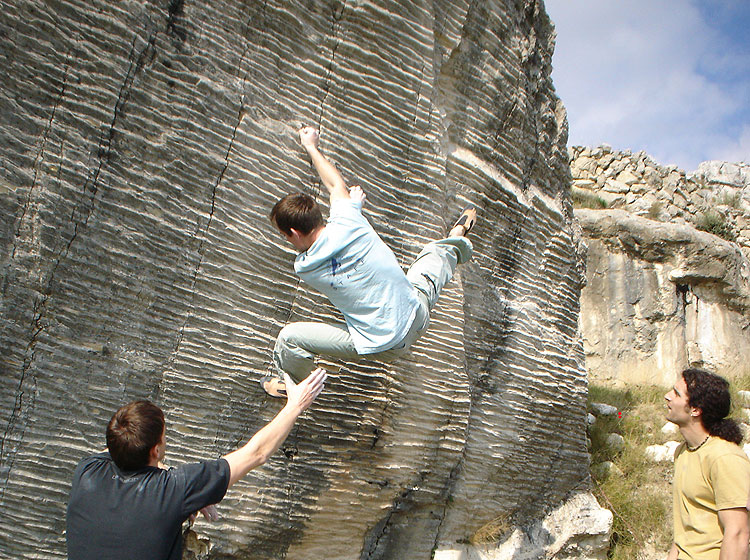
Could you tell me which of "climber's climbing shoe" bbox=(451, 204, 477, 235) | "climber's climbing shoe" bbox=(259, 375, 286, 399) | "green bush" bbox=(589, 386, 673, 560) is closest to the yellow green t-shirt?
"climber's climbing shoe" bbox=(451, 204, 477, 235)

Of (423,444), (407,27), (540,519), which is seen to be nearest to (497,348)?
(423,444)

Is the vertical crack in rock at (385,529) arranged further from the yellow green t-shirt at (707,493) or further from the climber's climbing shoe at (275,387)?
the yellow green t-shirt at (707,493)

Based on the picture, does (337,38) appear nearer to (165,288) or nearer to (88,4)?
(88,4)

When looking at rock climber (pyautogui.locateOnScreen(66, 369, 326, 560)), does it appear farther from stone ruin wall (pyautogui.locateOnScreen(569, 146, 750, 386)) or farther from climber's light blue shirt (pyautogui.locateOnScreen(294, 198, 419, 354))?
stone ruin wall (pyautogui.locateOnScreen(569, 146, 750, 386))

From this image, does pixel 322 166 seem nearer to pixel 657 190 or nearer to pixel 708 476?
pixel 708 476

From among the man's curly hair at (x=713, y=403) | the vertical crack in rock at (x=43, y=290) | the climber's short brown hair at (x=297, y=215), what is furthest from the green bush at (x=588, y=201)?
the vertical crack in rock at (x=43, y=290)

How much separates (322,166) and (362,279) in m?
0.73

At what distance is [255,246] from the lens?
11.6 feet

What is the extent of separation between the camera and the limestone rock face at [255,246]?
3027 mm

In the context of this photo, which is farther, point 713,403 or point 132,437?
point 713,403

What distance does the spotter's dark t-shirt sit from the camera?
2141 mm

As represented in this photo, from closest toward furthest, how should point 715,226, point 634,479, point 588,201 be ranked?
1. point 634,479
2. point 715,226
3. point 588,201

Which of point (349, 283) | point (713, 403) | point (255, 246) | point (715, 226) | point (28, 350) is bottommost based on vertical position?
point (28, 350)

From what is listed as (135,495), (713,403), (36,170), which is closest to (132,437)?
(135,495)
